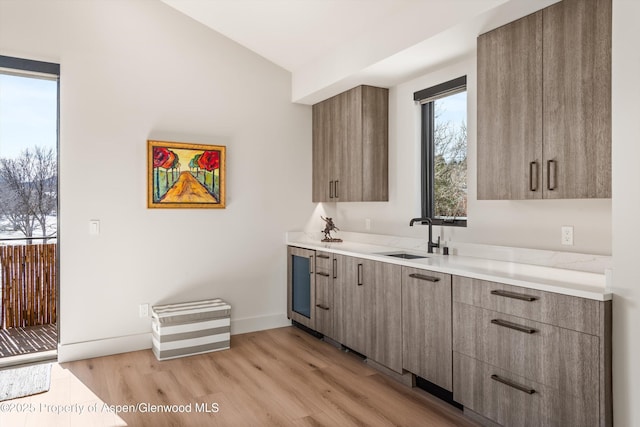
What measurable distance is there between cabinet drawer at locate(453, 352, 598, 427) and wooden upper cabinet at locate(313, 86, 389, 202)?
1785 millimetres

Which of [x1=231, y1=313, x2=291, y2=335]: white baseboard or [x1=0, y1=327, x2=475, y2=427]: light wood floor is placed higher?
[x1=231, y1=313, x2=291, y2=335]: white baseboard

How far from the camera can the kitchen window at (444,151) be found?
339 centimetres

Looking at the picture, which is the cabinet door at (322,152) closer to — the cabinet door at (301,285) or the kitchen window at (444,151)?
the cabinet door at (301,285)

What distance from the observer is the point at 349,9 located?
3.21m

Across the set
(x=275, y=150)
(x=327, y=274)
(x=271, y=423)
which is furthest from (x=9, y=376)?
(x=275, y=150)

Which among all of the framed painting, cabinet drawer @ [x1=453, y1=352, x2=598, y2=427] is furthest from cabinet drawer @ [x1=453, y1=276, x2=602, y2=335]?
the framed painting

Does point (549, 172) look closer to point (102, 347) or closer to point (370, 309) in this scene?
point (370, 309)

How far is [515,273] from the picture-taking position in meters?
2.46

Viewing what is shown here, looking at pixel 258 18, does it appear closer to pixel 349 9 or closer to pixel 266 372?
pixel 349 9

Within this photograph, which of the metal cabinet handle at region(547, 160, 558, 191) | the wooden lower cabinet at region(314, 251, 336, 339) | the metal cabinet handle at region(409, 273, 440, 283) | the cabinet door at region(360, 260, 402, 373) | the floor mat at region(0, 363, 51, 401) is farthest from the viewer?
the wooden lower cabinet at region(314, 251, 336, 339)

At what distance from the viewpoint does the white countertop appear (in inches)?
78.9

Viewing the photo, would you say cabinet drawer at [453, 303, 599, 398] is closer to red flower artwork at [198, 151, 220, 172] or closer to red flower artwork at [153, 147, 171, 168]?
red flower artwork at [198, 151, 220, 172]

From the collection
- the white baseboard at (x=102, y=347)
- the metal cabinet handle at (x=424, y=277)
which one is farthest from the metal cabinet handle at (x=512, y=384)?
the white baseboard at (x=102, y=347)

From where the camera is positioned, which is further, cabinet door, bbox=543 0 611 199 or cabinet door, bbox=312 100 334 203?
cabinet door, bbox=312 100 334 203
